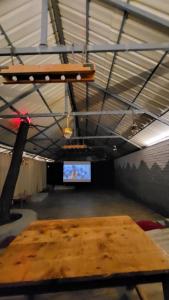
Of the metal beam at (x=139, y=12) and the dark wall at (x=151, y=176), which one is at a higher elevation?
the metal beam at (x=139, y=12)

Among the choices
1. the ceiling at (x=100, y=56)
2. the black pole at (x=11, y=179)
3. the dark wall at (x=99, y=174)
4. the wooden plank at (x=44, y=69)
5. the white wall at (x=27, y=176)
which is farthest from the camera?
the dark wall at (x=99, y=174)

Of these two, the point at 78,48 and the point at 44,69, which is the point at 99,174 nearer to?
the point at 78,48

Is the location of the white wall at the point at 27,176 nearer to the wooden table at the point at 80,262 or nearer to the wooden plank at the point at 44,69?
the wooden plank at the point at 44,69

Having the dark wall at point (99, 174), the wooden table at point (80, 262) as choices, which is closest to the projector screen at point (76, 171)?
the dark wall at point (99, 174)

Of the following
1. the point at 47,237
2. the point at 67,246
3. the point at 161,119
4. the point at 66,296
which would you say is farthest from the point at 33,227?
the point at 161,119

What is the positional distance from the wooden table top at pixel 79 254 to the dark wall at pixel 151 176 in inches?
281

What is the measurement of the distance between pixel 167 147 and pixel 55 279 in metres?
8.15

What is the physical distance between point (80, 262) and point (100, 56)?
15.7ft

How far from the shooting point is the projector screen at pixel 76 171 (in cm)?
2231

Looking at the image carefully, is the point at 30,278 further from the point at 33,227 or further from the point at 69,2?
the point at 69,2

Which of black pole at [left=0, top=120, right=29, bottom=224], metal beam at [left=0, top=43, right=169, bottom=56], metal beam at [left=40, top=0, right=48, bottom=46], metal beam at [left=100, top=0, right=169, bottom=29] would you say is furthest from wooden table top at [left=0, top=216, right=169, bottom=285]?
black pole at [left=0, top=120, right=29, bottom=224]

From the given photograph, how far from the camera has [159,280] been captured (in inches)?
62.4

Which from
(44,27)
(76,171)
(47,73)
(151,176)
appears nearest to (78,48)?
(44,27)

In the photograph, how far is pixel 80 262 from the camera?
1.72 m
